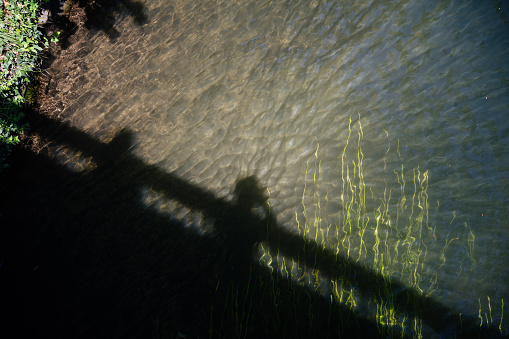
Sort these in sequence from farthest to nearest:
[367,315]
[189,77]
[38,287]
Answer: [189,77] → [38,287] → [367,315]

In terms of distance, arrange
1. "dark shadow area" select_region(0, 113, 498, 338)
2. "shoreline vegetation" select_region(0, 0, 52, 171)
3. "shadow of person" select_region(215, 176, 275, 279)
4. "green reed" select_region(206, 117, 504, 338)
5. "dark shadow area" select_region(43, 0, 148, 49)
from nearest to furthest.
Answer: "green reed" select_region(206, 117, 504, 338)
"dark shadow area" select_region(0, 113, 498, 338)
"shadow of person" select_region(215, 176, 275, 279)
"shoreline vegetation" select_region(0, 0, 52, 171)
"dark shadow area" select_region(43, 0, 148, 49)

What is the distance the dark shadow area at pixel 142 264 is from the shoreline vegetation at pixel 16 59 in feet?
0.57

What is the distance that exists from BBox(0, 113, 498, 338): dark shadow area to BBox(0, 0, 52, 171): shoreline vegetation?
0.17 metres

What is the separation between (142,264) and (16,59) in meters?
2.27

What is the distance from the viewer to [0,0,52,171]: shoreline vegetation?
2.75 m

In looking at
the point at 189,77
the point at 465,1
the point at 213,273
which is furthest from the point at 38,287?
the point at 465,1

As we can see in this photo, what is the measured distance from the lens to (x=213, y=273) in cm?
242

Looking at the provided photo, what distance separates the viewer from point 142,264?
252cm

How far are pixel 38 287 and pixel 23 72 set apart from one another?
1964 millimetres

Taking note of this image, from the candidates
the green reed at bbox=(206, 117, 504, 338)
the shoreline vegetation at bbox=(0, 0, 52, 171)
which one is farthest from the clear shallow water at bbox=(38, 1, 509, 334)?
the shoreline vegetation at bbox=(0, 0, 52, 171)

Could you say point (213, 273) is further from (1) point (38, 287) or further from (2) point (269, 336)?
(1) point (38, 287)

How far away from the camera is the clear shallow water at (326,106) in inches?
84.2

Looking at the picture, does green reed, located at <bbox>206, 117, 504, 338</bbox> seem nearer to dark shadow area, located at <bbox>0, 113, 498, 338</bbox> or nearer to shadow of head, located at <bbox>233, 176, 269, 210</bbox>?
dark shadow area, located at <bbox>0, 113, 498, 338</bbox>

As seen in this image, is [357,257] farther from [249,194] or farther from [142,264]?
[142,264]
